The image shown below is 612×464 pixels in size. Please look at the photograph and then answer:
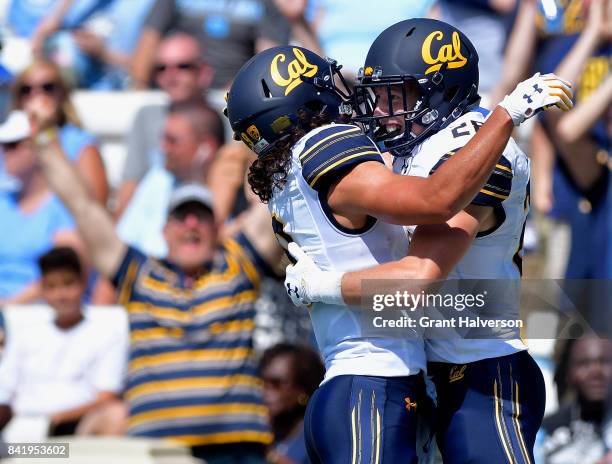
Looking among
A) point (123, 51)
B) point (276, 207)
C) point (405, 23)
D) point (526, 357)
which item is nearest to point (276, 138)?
point (276, 207)

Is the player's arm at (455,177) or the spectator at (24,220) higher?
the player's arm at (455,177)

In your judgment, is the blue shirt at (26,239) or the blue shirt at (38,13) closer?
the blue shirt at (26,239)

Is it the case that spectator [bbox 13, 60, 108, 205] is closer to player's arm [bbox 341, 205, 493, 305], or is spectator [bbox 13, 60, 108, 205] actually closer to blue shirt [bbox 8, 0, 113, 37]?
blue shirt [bbox 8, 0, 113, 37]

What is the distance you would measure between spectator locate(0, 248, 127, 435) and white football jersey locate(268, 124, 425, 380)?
3.17 metres

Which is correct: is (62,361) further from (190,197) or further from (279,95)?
(279,95)

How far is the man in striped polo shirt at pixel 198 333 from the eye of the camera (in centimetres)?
663

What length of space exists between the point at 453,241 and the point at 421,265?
→ 126mm

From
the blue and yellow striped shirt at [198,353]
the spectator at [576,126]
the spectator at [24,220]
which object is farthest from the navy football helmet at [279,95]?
the spectator at [24,220]

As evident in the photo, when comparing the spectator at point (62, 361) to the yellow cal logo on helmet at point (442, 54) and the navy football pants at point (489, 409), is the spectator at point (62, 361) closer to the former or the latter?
the navy football pants at point (489, 409)

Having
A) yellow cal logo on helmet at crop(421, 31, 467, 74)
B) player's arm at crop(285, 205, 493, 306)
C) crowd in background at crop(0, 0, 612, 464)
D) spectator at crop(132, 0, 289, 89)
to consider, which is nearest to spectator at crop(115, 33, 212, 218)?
crowd in background at crop(0, 0, 612, 464)

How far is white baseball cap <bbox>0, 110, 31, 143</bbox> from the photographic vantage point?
25.8 ft

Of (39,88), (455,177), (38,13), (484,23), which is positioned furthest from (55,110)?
(455,177)

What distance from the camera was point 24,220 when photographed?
7719mm

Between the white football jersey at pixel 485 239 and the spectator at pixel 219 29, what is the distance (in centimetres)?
375
